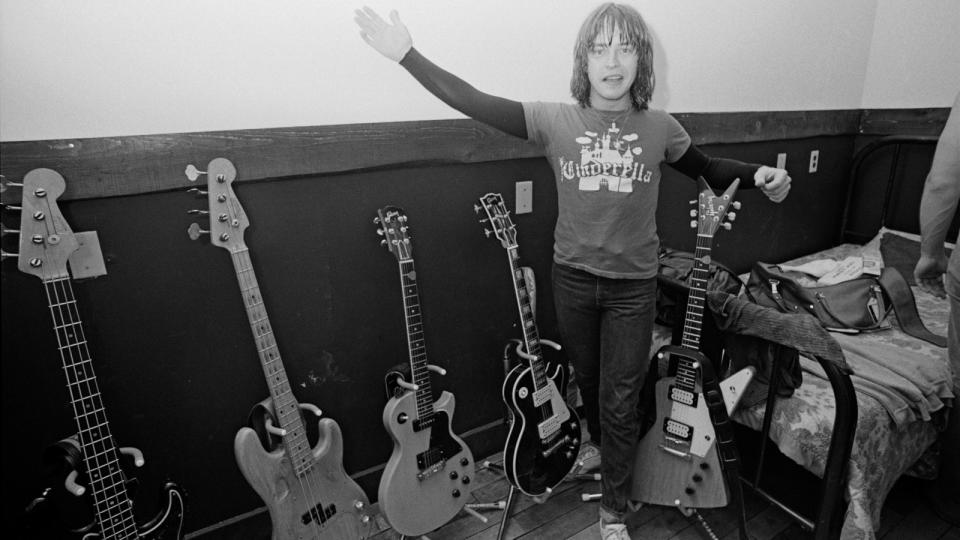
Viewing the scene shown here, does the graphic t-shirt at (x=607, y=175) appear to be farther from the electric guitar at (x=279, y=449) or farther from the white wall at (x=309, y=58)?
the electric guitar at (x=279, y=449)

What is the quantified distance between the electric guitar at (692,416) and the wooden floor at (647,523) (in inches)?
5.8

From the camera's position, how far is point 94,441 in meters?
1.15

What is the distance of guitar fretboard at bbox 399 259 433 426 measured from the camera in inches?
60.3

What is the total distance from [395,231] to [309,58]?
53 cm

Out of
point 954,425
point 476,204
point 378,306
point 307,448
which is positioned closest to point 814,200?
point 954,425

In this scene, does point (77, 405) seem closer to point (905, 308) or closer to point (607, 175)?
point (607, 175)

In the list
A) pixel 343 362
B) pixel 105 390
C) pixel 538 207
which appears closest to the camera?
pixel 105 390

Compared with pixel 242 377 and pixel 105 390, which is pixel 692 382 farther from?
pixel 105 390

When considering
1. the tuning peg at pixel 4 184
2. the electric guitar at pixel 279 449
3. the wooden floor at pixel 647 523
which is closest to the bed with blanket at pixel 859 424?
the wooden floor at pixel 647 523

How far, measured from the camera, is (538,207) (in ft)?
6.42

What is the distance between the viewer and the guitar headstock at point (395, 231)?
59.4 inches

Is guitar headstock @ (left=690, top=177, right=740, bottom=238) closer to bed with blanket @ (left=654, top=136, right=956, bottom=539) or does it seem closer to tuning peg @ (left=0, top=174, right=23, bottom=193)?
bed with blanket @ (left=654, top=136, right=956, bottom=539)

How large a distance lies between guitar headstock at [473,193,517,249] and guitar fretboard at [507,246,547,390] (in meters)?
0.03

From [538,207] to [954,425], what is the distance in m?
1.45
